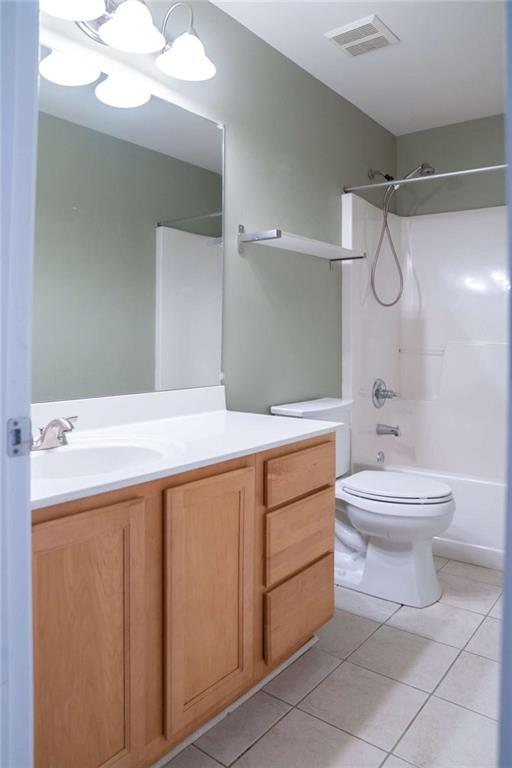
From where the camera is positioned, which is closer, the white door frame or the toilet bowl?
the white door frame

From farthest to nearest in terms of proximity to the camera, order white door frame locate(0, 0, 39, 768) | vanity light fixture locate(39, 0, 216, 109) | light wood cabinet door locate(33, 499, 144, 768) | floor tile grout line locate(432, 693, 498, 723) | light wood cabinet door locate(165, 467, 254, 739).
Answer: floor tile grout line locate(432, 693, 498, 723) < vanity light fixture locate(39, 0, 216, 109) < light wood cabinet door locate(165, 467, 254, 739) < light wood cabinet door locate(33, 499, 144, 768) < white door frame locate(0, 0, 39, 768)

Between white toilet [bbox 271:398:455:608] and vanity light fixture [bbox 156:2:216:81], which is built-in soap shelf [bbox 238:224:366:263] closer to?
vanity light fixture [bbox 156:2:216:81]

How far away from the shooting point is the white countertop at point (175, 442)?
1.14 metres

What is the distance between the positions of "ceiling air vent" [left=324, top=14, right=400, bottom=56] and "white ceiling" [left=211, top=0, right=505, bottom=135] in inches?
1.0

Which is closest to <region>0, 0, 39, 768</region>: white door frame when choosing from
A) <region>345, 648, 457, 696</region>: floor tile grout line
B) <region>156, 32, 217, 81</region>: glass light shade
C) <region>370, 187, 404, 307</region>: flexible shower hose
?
<region>156, 32, 217, 81</region>: glass light shade

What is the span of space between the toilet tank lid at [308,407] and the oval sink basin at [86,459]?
0.93m

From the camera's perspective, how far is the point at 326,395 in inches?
115

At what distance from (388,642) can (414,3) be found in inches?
96.5

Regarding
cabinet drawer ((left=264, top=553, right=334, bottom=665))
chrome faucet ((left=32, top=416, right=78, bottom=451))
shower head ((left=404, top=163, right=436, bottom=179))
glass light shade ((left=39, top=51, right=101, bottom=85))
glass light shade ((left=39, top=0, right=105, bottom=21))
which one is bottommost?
cabinet drawer ((left=264, top=553, right=334, bottom=665))

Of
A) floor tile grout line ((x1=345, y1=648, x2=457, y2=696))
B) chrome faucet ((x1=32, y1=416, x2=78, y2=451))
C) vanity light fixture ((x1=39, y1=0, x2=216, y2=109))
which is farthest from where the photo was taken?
floor tile grout line ((x1=345, y1=648, x2=457, y2=696))

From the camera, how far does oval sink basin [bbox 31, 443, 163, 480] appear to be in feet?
4.72

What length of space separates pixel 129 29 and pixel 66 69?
22 centimetres

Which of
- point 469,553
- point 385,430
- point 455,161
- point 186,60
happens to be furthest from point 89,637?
point 455,161

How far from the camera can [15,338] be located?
0.83 metres
